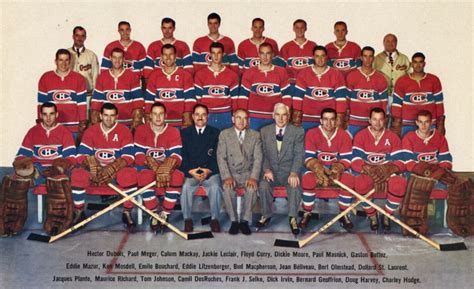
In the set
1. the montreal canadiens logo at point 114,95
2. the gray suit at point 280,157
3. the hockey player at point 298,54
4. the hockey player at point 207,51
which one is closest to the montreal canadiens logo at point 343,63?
the hockey player at point 298,54

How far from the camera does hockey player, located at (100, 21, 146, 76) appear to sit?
612 centimetres

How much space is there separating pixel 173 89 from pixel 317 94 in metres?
1.14

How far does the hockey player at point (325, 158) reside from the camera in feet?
17.7

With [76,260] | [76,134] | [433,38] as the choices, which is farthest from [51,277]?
[433,38]

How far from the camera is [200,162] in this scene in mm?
5500

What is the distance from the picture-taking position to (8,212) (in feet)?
17.4

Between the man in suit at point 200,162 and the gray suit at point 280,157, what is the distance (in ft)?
1.13

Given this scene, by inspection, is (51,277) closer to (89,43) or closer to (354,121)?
(89,43)

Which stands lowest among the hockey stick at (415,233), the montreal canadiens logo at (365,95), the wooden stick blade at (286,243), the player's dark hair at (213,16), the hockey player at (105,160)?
the wooden stick blade at (286,243)

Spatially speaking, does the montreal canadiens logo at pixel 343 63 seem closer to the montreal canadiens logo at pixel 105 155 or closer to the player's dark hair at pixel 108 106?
the player's dark hair at pixel 108 106

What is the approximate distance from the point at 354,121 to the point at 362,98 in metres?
0.19

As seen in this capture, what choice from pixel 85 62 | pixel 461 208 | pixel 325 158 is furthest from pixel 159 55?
pixel 461 208

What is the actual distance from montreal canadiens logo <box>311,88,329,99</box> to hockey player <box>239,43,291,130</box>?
0.20m

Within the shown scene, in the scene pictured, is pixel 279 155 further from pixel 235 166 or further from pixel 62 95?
pixel 62 95
